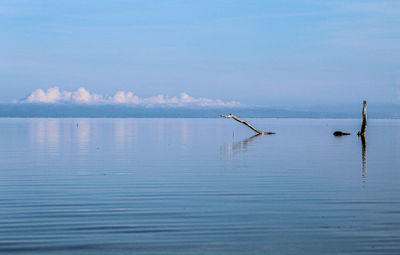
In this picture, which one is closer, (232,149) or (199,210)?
(199,210)

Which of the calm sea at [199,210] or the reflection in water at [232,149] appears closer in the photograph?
the calm sea at [199,210]

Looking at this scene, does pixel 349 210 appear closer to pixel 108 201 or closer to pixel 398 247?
pixel 398 247

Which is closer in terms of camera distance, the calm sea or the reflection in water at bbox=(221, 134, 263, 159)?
the calm sea

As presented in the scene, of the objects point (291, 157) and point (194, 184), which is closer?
point (194, 184)

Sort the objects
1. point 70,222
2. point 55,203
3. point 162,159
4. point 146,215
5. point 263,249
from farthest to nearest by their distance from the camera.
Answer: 1. point 162,159
2. point 55,203
3. point 146,215
4. point 70,222
5. point 263,249

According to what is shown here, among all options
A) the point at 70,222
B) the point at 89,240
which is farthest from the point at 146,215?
the point at 89,240

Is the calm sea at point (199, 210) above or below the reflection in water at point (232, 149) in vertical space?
below

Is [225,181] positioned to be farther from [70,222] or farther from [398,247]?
[398,247]

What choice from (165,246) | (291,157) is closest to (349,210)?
(165,246)

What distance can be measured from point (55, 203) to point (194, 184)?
7.60 meters

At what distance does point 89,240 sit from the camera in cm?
1266

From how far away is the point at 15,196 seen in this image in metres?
20.1

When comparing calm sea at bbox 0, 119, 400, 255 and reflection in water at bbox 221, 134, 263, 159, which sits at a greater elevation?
reflection in water at bbox 221, 134, 263, 159

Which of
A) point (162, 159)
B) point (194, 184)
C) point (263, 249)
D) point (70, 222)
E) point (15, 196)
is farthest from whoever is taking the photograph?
point (162, 159)
